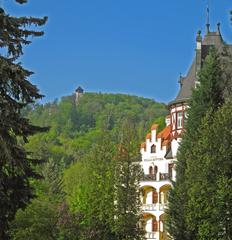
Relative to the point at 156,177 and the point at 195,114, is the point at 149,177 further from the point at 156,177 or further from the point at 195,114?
the point at 195,114

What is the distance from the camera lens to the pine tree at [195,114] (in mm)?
37250

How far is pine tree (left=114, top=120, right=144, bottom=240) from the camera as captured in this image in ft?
137

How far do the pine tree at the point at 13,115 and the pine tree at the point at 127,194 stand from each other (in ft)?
75.8

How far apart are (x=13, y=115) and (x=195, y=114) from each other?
2188 centimetres

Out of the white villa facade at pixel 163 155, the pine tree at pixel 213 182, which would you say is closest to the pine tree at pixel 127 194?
the white villa facade at pixel 163 155

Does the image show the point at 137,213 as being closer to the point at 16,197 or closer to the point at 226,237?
the point at 226,237

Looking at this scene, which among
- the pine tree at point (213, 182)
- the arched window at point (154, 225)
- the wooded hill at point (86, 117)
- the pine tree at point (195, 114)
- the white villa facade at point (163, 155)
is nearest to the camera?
the pine tree at point (213, 182)

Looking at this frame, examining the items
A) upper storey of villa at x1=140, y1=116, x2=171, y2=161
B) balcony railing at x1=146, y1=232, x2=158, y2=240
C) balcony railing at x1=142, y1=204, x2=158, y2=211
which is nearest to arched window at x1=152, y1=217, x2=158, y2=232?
balcony railing at x1=146, y1=232, x2=158, y2=240

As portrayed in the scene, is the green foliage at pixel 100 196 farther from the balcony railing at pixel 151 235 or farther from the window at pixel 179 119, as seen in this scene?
the balcony railing at pixel 151 235

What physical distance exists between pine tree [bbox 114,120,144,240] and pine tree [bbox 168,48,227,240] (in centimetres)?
443

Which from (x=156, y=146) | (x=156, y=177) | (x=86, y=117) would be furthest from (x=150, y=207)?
(x=86, y=117)

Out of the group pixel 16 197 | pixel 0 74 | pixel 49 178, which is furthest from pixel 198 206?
pixel 49 178

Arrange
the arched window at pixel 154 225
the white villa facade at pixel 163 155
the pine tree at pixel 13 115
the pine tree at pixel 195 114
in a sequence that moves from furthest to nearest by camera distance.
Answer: the arched window at pixel 154 225 → the white villa facade at pixel 163 155 → the pine tree at pixel 195 114 → the pine tree at pixel 13 115

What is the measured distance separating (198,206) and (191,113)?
7.60m
